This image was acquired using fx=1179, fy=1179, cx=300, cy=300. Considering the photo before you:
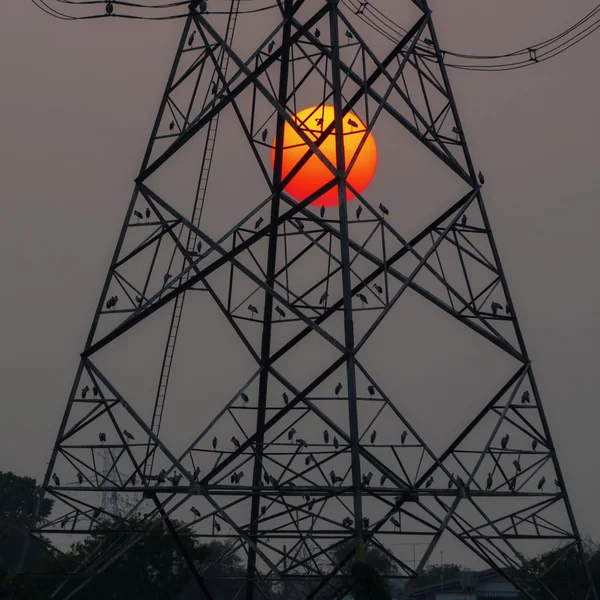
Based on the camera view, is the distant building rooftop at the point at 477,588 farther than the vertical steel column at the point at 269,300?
Yes

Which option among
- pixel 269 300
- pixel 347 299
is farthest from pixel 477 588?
pixel 347 299

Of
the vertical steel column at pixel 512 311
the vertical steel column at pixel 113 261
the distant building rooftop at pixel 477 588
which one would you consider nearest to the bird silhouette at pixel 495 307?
the vertical steel column at pixel 512 311

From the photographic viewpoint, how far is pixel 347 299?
24.4 meters

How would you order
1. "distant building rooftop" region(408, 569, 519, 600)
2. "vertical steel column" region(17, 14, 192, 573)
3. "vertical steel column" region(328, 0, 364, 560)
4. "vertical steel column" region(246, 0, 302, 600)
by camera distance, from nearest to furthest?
1. "vertical steel column" region(328, 0, 364, 560)
2. "vertical steel column" region(17, 14, 192, 573)
3. "vertical steel column" region(246, 0, 302, 600)
4. "distant building rooftop" region(408, 569, 519, 600)

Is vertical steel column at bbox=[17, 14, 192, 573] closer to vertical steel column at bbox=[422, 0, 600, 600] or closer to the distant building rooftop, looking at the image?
vertical steel column at bbox=[422, 0, 600, 600]

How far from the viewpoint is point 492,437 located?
90.1 ft

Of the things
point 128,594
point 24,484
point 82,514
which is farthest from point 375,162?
Answer: point 24,484

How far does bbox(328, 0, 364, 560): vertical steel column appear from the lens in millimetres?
23438

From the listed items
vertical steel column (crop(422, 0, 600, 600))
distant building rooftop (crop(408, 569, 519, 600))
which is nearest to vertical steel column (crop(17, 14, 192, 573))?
vertical steel column (crop(422, 0, 600, 600))

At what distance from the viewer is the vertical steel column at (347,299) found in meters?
23.4

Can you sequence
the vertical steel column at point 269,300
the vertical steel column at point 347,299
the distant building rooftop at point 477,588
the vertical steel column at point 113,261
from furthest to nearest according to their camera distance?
the distant building rooftop at point 477,588
the vertical steel column at point 269,300
the vertical steel column at point 113,261
the vertical steel column at point 347,299

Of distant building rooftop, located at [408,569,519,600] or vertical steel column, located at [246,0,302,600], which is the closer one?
vertical steel column, located at [246,0,302,600]

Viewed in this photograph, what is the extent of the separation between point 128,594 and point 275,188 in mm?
35522

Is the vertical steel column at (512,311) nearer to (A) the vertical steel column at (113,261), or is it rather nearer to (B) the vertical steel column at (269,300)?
(B) the vertical steel column at (269,300)
